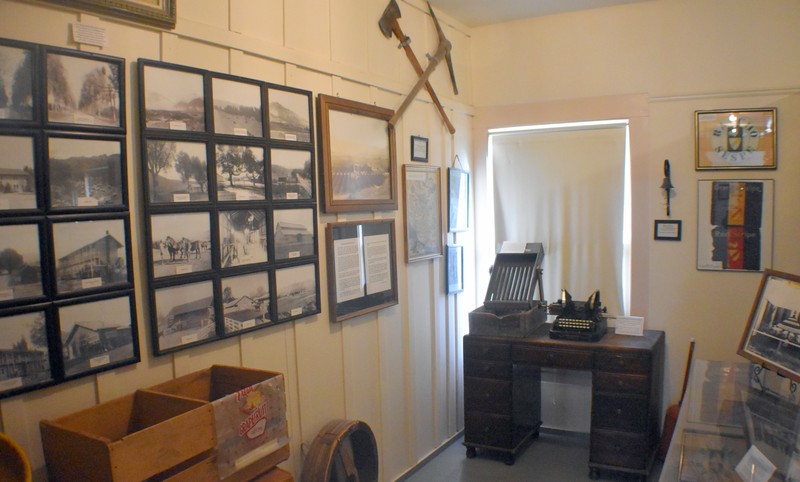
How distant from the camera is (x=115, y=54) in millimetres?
1904

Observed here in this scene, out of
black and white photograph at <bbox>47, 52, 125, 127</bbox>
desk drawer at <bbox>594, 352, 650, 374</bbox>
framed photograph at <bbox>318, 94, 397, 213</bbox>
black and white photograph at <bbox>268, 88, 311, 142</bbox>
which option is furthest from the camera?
desk drawer at <bbox>594, 352, 650, 374</bbox>

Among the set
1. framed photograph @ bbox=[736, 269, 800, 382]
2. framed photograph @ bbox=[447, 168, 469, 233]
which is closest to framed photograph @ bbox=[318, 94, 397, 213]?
framed photograph @ bbox=[447, 168, 469, 233]

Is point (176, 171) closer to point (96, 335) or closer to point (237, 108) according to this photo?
point (237, 108)

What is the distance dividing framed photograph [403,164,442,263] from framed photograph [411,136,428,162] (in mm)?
58

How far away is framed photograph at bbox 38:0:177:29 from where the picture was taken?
181 cm

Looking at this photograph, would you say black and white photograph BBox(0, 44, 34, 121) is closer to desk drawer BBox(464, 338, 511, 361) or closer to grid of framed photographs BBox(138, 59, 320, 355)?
grid of framed photographs BBox(138, 59, 320, 355)

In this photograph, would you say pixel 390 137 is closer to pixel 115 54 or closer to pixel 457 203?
pixel 457 203

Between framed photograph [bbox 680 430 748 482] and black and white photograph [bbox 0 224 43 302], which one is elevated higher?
black and white photograph [bbox 0 224 43 302]

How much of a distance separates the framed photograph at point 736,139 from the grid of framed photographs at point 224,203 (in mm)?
2608

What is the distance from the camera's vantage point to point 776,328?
254 cm

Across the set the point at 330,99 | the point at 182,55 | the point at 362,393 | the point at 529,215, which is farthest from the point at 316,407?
the point at 529,215

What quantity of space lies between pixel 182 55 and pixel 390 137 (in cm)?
140

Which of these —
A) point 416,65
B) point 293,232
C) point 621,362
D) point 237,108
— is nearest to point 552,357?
point 621,362

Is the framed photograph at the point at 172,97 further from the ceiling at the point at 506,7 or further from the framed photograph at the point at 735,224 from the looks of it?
the framed photograph at the point at 735,224
